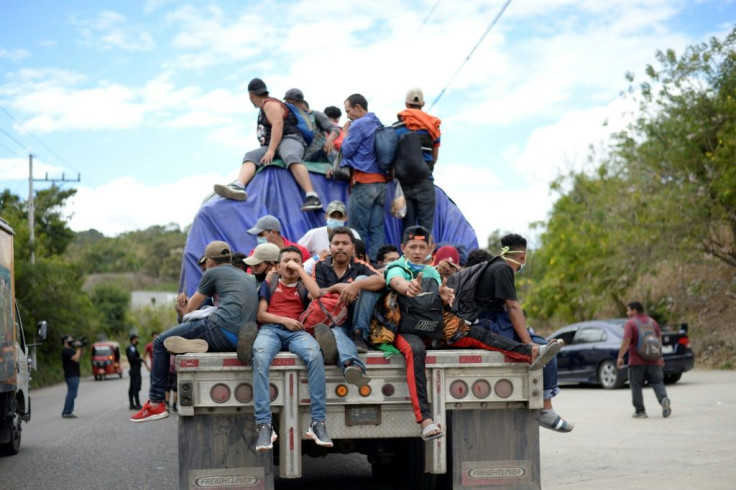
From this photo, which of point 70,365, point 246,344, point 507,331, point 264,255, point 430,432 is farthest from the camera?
point 70,365

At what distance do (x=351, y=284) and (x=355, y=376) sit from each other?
2.32ft

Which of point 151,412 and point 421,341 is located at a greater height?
point 421,341

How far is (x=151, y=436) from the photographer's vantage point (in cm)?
1523

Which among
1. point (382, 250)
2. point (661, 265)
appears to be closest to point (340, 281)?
point (382, 250)

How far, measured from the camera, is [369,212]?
9.35 metres

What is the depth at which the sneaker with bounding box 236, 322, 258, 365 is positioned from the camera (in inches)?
249

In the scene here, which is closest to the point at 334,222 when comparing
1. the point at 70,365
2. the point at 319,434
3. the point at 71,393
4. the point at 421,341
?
the point at 421,341

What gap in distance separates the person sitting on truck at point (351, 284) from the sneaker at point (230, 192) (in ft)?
8.29

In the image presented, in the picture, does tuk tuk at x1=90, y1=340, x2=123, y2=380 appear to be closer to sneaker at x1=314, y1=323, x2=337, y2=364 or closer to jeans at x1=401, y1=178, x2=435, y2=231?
jeans at x1=401, y1=178, x2=435, y2=231

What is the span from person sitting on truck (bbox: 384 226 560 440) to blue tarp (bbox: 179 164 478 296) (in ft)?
8.89

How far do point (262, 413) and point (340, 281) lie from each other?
4.48 feet

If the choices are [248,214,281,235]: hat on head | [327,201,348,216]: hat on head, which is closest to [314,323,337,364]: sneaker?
[248,214,281,235]: hat on head

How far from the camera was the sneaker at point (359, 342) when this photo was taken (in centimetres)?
653

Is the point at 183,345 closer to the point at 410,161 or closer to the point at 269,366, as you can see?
the point at 269,366
